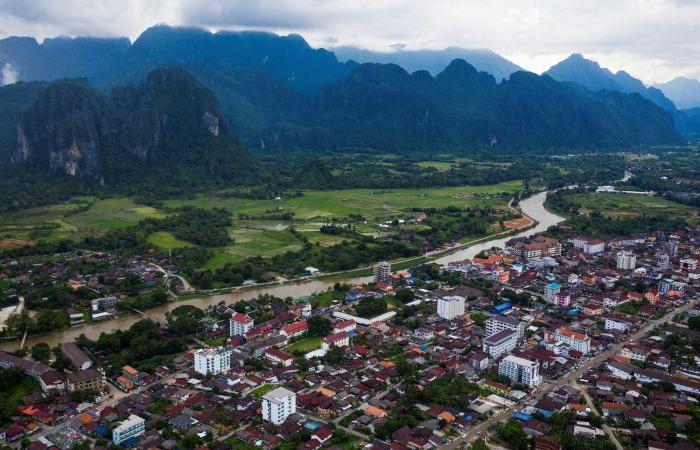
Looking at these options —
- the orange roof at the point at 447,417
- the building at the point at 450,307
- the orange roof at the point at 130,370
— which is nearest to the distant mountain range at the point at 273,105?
the building at the point at 450,307

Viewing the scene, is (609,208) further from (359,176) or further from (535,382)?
(535,382)

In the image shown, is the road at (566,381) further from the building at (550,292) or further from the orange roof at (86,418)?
the orange roof at (86,418)

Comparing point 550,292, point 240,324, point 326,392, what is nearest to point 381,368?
point 326,392

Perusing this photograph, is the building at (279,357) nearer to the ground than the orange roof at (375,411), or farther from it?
nearer to the ground

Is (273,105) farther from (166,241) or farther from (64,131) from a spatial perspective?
(166,241)

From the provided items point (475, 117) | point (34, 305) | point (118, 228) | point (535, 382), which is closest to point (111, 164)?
point (118, 228)
